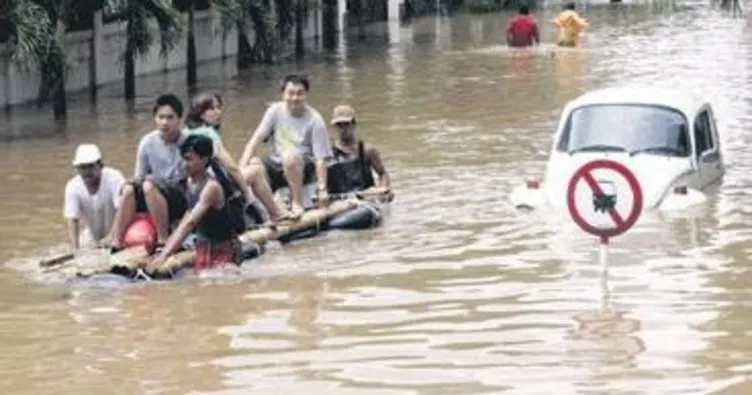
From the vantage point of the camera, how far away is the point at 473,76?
39.5m

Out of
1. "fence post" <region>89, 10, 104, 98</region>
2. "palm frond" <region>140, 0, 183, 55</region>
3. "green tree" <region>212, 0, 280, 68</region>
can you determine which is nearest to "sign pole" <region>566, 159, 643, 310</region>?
"palm frond" <region>140, 0, 183, 55</region>

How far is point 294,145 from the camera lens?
59.1 feet

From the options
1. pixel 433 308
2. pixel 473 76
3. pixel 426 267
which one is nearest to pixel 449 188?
pixel 426 267

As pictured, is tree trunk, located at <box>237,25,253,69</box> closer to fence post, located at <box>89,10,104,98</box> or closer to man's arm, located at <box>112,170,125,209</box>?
fence post, located at <box>89,10,104,98</box>

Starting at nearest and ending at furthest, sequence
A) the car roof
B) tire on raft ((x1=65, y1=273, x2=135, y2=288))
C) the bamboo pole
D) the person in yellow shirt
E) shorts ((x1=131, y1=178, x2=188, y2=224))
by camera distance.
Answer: tire on raft ((x1=65, y1=273, x2=135, y2=288)) → the bamboo pole → shorts ((x1=131, y1=178, x2=188, y2=224)) → the car roof → the person in yellow shirt

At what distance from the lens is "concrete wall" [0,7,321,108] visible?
110 feet

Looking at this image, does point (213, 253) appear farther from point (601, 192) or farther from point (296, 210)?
point (601, 192)

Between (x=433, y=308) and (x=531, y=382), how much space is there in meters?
2.63

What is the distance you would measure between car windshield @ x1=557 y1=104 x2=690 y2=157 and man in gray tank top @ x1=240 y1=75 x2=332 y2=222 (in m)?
2.65

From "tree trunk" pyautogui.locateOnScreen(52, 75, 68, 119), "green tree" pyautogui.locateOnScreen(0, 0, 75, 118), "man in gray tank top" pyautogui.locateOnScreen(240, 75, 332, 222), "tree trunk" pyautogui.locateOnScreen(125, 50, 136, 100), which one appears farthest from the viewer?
"tree trunk" pyautogui.locateOnScreen(125, 50, 136, 100)

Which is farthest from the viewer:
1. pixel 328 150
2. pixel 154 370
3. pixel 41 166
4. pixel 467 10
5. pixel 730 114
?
pixel 467 10

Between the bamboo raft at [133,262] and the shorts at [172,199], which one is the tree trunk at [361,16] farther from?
the shorts at [172,199]

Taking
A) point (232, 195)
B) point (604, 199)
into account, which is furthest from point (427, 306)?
point (232, 195)

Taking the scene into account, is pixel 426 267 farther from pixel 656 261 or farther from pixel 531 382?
pixel 531 382
